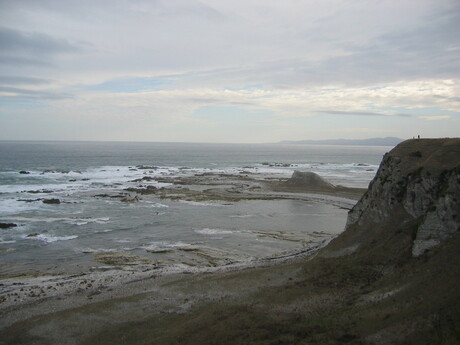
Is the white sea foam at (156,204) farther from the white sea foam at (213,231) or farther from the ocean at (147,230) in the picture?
the white sea foam at (213,231)

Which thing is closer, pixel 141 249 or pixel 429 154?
pixel 429 154

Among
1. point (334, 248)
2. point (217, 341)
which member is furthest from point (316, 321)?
point (334, 248)

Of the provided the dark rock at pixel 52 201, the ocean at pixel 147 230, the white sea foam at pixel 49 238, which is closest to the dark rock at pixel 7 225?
the ocean at pixel 147 230

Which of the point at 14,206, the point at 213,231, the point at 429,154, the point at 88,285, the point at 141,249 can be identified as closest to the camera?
the point at 88,285

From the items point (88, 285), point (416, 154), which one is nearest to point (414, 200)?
point (416, 154)

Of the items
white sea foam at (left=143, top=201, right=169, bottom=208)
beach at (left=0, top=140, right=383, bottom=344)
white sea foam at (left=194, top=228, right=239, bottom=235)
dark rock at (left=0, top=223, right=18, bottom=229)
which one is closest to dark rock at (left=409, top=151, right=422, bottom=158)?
beach at (left=0, top=140, right=383, bottom=344)

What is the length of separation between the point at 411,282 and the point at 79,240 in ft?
89.5

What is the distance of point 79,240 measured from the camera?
107 feet

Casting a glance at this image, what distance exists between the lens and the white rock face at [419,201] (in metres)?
17.2

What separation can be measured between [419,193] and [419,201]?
1.44ft

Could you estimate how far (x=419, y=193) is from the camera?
65.7 ft

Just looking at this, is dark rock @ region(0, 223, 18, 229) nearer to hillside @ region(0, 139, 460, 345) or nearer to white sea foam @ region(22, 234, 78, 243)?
white sea foam @ region(22, 234, 78, 243)

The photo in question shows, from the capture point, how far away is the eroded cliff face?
1733cm

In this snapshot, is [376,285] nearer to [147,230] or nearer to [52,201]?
[147,230]
